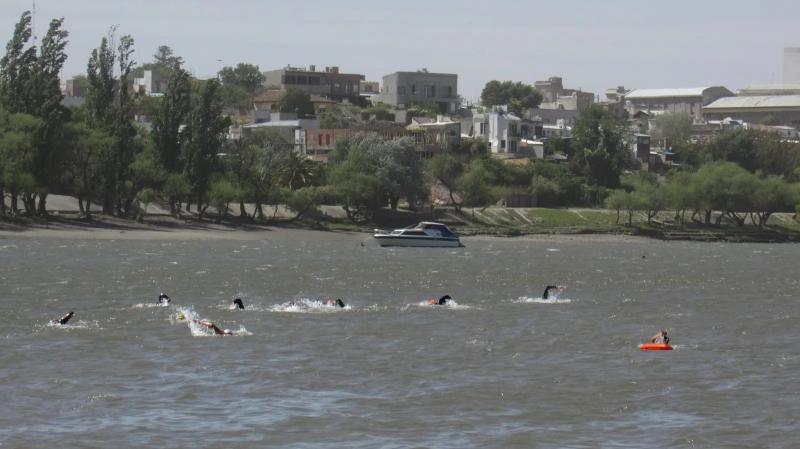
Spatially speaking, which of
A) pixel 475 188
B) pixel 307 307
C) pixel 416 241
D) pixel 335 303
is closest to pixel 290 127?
pixel 475 188

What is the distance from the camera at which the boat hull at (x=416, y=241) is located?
11438cm

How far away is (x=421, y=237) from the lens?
116 meters

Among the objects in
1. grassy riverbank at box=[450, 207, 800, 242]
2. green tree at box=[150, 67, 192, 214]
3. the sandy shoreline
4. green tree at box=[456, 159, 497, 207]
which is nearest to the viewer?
the sandy shoreline

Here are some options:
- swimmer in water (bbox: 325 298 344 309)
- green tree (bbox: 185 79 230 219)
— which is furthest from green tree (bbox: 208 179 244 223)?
swimmer in water (bbox: 325 298 344 309)

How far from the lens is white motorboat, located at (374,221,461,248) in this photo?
114 metres

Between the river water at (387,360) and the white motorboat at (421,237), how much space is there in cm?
2662

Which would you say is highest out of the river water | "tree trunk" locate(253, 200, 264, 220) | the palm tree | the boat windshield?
the palm tree

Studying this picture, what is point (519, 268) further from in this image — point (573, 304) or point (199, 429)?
point (199, 429)

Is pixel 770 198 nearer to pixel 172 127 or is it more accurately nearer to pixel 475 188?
pixel 475 188

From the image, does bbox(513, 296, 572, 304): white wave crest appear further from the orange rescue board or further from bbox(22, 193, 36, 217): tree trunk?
bbox(22, 193, 36, 217): tree trunk

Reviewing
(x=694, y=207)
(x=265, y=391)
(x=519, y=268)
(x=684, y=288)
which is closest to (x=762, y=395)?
(x=265, y=391)

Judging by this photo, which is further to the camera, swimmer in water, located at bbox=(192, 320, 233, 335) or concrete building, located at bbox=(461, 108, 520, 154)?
concrete building, located at bbox=(461, 108, 520, 154)

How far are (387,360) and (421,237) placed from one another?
68.4m

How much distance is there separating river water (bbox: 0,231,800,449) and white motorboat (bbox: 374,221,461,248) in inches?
1048
